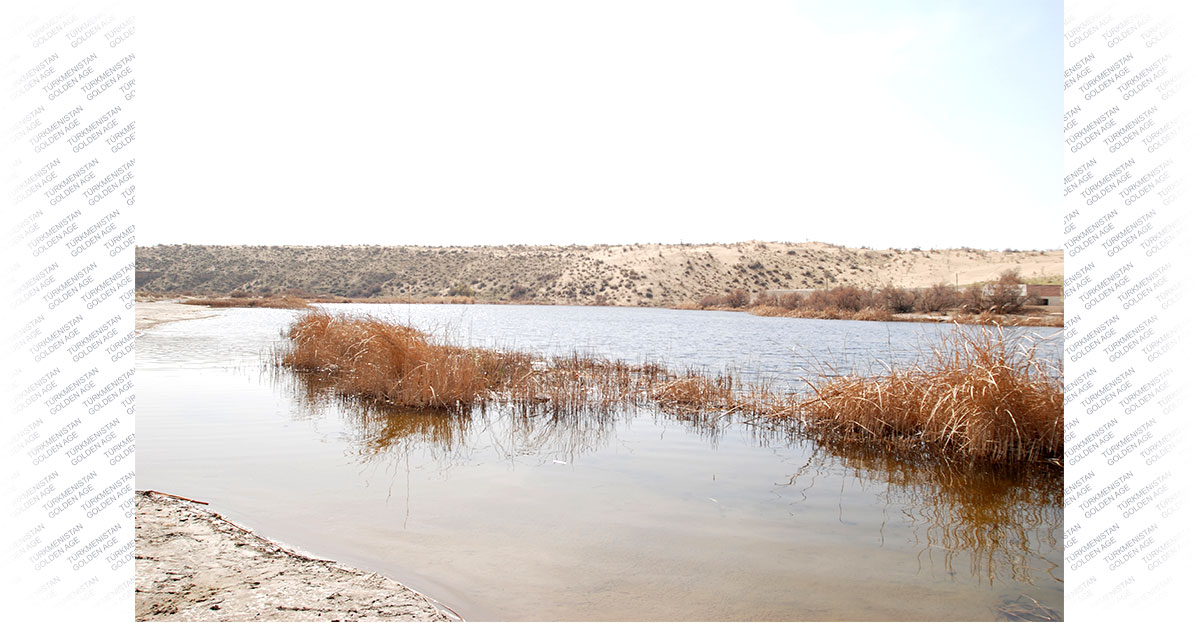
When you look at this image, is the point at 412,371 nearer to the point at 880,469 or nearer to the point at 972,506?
Answer: the point at 880,469

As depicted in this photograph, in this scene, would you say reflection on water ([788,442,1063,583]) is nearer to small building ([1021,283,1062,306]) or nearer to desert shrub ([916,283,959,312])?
small building ([1021,283,1062,306])

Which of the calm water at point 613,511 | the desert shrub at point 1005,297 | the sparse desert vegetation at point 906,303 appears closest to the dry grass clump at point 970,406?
the calm water at point 613,511

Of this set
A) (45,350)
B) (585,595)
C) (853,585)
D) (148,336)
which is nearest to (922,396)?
(853,585)

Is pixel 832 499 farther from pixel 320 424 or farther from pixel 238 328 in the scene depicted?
pixel 238 328

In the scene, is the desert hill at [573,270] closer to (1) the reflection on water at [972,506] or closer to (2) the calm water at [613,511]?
(2) the calm water at [613,511]

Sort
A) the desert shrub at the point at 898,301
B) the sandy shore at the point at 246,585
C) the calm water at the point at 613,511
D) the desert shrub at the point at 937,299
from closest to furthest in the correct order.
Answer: the sandy shore at the point at 246,585 → the calm water at the point at 613,511 → the desert shrub at the point at 937,299 → the desert shrub at the point at 898,301

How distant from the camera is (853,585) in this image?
156 inches

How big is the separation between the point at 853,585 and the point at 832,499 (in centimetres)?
184

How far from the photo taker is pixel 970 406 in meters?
7.10

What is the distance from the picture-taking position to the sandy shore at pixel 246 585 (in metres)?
3.16

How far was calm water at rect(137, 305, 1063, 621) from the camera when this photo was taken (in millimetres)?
3807

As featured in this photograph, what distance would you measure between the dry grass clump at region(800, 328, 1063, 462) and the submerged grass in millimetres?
12

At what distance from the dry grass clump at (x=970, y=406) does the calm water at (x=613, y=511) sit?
0.60 m

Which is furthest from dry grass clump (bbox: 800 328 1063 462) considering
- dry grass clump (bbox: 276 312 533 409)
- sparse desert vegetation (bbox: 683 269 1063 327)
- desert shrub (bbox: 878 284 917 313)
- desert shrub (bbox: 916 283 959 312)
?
desert shrub (bbox: 878 284 917 313)
